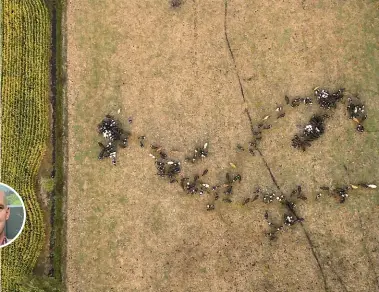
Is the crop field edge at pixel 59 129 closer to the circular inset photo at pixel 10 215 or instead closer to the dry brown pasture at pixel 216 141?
the dry brown pasture at pixel 216 141

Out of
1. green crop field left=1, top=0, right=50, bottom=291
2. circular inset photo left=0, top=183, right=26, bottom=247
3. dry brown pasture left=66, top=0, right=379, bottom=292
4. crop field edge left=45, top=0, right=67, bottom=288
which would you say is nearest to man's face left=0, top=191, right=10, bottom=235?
circular inset photo left=0, top=183, right=26, bottom=247

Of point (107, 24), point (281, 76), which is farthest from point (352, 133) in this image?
point (107, 24)

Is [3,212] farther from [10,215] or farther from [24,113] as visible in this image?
[24,113]

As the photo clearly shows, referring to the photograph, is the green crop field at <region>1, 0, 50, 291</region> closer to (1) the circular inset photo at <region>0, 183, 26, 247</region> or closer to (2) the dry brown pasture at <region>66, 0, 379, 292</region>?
(1) the circular inset photo at <region>0, 183, 26, 247</region>

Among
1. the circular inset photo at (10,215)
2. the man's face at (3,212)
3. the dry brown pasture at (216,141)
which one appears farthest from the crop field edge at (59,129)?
the man's face at (3,212)

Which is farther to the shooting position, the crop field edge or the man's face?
the crop field edge

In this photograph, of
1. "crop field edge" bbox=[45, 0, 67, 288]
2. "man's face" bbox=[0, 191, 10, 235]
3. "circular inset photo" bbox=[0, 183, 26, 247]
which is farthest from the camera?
"crop field edge" bbox=[45, 0, 67, 288]

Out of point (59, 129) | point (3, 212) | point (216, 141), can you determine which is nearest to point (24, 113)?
point (59, 129)
